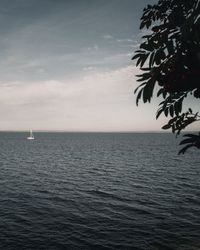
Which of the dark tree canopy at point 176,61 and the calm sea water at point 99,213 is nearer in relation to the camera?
the dark tree canopy at point 176,61

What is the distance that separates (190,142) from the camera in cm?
422

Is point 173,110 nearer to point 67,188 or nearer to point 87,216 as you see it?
point 87,216

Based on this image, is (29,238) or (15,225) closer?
(29,238)

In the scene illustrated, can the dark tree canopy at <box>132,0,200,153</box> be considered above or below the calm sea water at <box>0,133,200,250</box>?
above

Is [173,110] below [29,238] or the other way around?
the other way around

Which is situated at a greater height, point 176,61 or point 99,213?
point 176,61

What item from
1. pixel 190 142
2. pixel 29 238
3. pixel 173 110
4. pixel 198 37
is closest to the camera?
pixel 198 37

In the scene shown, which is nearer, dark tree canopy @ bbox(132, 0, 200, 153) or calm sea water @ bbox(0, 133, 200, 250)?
dark tree canopy @ bbox(132, 0, 200, 153)

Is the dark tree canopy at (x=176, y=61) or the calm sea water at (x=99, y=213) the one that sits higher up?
the dark tree canopy at (x=176, y=61)

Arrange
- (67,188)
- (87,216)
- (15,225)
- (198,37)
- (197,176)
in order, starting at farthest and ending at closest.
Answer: (197,176) → (67,188) → (87,216) → (15,225) → (198,37)

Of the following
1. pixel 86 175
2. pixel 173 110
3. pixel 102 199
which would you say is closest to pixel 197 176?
pixel 86 175

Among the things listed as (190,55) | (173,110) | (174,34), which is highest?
(174,34)

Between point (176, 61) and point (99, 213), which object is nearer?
point (176, 61)

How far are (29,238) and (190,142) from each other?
22.2 metres
